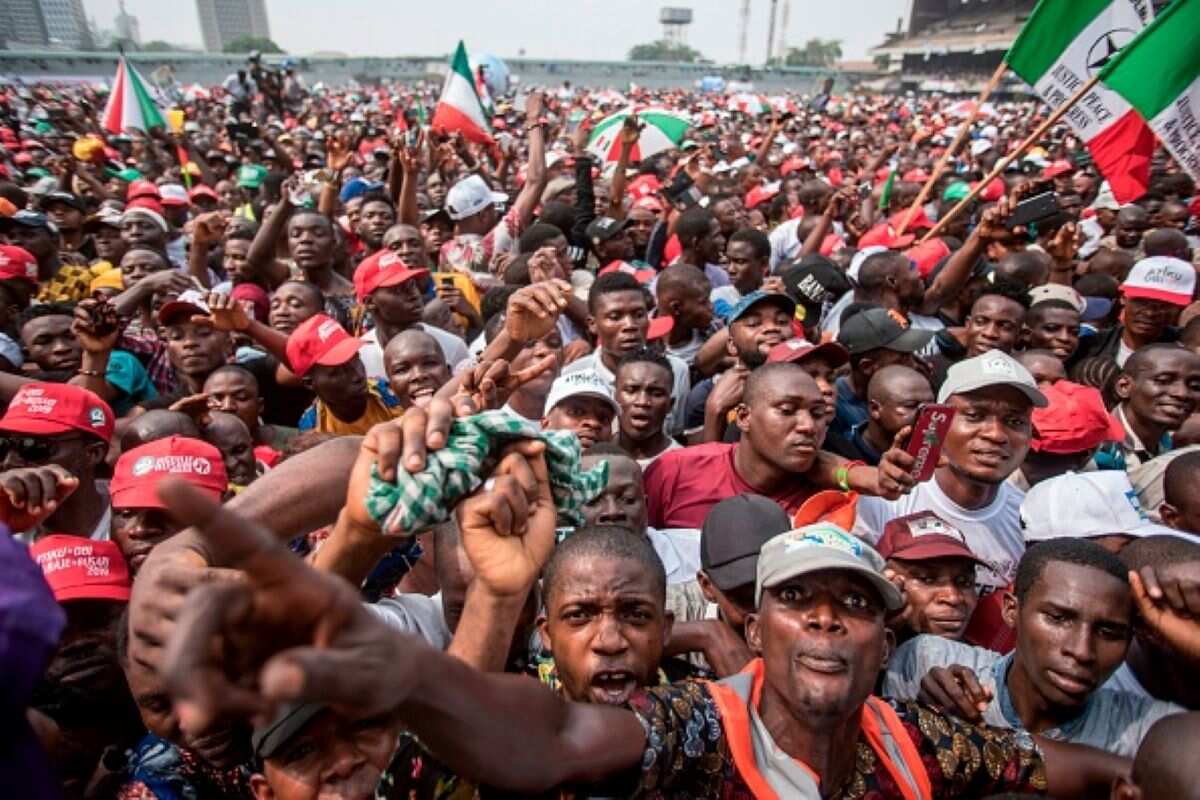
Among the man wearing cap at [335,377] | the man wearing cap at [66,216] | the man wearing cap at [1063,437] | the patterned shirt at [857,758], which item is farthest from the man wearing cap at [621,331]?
the man wearing cap at [66,216]

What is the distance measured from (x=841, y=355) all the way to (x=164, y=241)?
6.15m

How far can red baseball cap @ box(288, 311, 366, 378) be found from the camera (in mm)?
3883

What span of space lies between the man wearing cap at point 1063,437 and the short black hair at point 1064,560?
1.55 meters

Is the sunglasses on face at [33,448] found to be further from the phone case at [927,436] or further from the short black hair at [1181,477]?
the short black hair at [1181,477]

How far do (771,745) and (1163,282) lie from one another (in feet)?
15.3

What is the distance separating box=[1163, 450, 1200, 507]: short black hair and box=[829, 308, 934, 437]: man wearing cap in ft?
4.44

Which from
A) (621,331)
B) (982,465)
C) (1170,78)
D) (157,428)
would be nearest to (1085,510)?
(982,465)

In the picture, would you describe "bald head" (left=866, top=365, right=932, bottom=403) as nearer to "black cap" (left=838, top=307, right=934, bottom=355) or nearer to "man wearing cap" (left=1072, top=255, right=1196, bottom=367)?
"black cap" (left=838, top=307, right=934, bottom=355)

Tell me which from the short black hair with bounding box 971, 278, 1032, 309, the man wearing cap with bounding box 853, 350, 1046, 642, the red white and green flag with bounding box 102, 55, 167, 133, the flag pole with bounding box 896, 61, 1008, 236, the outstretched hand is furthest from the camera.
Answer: the red white and green flag with bounding box 102, 55, 167, 133

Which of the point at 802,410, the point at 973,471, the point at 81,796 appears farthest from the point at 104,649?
the point at 973,471

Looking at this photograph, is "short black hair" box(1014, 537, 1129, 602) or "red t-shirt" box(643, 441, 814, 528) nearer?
"short black hair" box(1014, 537, 1129, 602)

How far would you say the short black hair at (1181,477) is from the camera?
2884mm

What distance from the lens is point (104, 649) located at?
2.22m

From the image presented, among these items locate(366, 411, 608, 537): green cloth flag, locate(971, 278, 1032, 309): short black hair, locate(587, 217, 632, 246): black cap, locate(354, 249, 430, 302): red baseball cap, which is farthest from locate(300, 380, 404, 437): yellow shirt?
locate(971, 278, 1032, 309): short black hair
